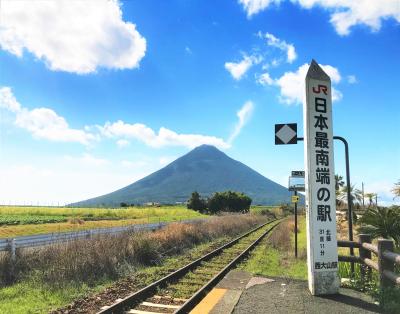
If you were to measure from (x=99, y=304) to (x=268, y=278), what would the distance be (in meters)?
3.87

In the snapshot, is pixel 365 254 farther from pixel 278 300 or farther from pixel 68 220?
pixel 68 220

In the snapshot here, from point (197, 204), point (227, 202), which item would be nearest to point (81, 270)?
point (227, 202)

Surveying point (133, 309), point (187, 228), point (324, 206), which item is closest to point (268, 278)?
point (324, 206)

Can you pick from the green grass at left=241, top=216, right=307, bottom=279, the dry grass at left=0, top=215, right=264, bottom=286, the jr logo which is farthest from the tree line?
the jr logo

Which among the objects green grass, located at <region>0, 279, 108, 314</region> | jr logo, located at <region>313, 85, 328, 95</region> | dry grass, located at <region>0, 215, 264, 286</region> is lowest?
green grass, located at <region>0, 279, 108, 314</region>

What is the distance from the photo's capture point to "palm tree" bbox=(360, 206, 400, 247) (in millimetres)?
10031

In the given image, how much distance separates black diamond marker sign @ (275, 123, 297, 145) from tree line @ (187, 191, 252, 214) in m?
65.7

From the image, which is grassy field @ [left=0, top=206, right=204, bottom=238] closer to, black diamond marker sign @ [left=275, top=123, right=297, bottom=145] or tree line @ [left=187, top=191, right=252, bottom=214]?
tree line @ [left=187, top=191, right=252, bottom=214]

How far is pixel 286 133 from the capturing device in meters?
9.36

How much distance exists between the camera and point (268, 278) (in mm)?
10078

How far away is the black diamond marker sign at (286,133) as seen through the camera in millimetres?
9289

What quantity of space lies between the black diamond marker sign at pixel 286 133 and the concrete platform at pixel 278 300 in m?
3.06

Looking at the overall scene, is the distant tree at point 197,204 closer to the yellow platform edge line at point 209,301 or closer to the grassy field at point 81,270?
the grassy field at point 81,270

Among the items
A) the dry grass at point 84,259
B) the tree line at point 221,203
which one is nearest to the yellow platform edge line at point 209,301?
the dry grass at point 84,259
